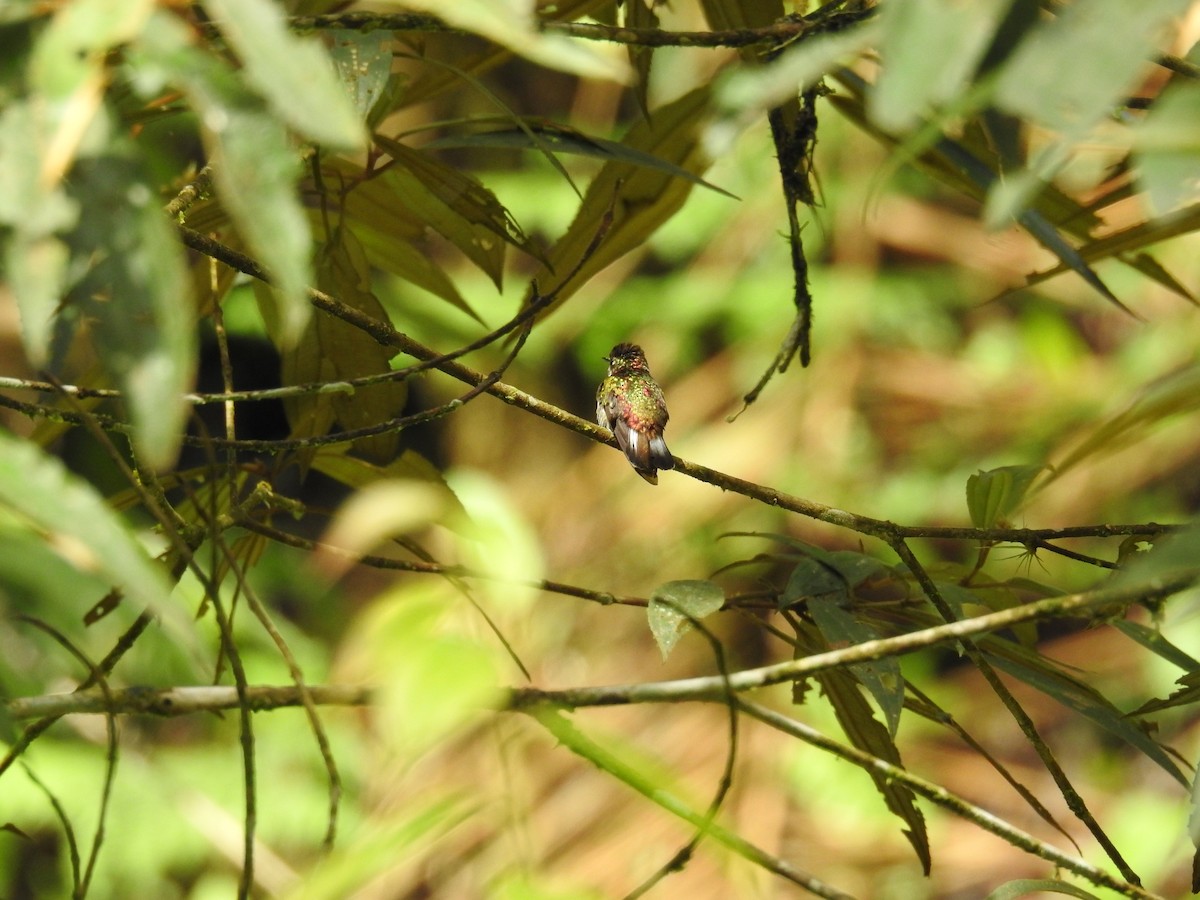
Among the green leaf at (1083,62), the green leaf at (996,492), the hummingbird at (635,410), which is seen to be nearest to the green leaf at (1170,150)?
the green leaf at (1083,62)

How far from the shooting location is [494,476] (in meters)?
4.87

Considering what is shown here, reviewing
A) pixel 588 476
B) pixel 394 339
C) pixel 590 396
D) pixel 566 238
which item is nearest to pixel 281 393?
pixel 394 339

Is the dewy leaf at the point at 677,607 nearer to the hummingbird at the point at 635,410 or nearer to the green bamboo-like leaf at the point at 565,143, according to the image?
the green bamboo-like leaf at the point at 565,143

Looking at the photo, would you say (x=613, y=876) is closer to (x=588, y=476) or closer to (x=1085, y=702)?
(x=588, y=476)

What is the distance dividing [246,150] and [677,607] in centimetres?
45

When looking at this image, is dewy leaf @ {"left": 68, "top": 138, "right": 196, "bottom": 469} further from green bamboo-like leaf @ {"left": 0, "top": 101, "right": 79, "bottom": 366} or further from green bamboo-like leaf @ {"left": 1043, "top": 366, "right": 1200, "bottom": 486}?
green bamboo-like leaf @ {"left": 1043, "top": 366, "right": 1200, "bottom": 486}

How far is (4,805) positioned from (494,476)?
6.96ft

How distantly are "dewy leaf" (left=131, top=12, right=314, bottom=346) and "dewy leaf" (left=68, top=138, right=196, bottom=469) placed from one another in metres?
0.04

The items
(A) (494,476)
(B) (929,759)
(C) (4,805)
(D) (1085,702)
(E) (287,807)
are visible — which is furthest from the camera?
(A) (494,476)

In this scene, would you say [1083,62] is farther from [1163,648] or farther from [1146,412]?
[1163,648]

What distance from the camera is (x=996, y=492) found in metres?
1.02

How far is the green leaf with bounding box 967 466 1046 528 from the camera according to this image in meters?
1.01

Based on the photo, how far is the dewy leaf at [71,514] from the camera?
0.52 meters

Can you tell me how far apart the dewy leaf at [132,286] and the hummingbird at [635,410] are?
98cm
